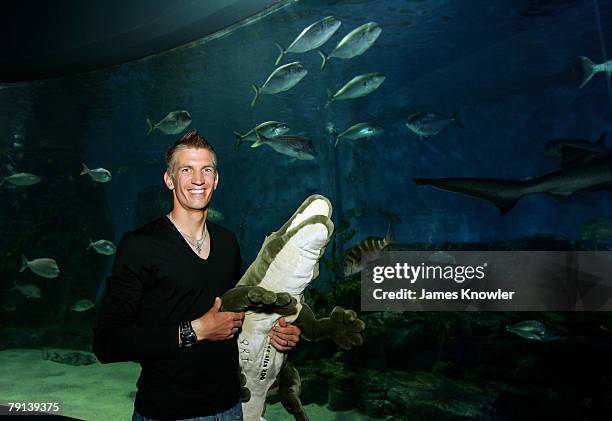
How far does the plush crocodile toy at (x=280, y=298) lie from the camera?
1.65 meters

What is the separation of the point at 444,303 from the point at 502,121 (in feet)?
41.5

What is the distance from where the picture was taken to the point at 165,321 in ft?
5.43

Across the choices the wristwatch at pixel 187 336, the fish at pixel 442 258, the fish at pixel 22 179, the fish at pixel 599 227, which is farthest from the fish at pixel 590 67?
the fish at pixel 22 179

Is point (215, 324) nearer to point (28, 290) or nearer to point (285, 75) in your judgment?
point (285, 75)

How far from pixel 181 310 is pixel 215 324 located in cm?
19

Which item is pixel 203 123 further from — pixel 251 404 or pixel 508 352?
pixel 251 404

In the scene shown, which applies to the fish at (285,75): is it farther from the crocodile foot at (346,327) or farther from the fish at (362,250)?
the crocodile foot at (346,327)

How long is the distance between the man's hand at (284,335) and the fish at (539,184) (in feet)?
9.38

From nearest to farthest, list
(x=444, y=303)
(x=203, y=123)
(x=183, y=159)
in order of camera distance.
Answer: (x=183, y=159) < (x=444, y=303) < (x=203, y=123)

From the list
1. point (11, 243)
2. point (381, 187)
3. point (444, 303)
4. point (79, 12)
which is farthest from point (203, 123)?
point (444, 303)

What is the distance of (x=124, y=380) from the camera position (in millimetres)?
7805

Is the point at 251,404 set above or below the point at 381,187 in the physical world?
below

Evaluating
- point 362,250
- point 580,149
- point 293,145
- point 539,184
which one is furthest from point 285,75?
point 580,149

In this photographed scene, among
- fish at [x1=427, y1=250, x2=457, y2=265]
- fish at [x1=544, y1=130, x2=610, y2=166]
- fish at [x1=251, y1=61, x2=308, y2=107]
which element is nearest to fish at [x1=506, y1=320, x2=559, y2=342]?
fish at [x1=427, y1=250, x2=457, y2=265]
